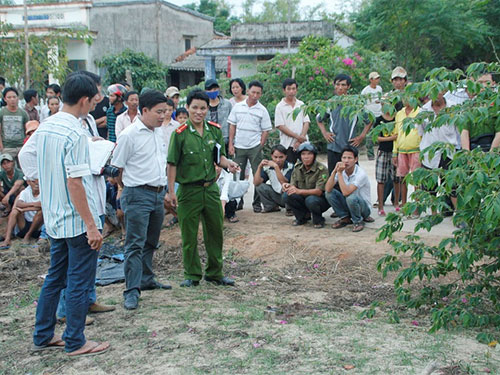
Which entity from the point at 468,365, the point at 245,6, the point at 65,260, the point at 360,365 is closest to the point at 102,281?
the point at 65,260

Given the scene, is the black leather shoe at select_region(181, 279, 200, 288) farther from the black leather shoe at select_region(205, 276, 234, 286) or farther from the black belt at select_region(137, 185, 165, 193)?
the black belt at select_region(137, 185, 165, 193)

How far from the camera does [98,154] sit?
16.6 feet

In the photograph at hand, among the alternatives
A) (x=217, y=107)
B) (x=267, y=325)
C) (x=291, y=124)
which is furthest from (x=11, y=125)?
(x=267, y=325)

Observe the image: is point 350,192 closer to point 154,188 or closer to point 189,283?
point 189,283

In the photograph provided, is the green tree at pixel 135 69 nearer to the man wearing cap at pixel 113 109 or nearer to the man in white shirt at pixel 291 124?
the man wearing cap at pixel 113 109

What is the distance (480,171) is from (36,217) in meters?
6.47

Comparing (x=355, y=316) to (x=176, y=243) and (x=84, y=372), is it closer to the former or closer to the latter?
(x=84, y=372)

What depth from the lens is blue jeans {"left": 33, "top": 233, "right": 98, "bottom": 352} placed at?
3.97m

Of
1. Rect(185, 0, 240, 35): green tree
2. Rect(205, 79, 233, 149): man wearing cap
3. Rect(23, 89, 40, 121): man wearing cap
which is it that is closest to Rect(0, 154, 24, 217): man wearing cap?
Rect(23, 89, 40, 121): man wearing cap

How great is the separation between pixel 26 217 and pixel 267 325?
5.27 m

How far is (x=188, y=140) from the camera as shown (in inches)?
218

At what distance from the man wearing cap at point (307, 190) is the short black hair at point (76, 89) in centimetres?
415

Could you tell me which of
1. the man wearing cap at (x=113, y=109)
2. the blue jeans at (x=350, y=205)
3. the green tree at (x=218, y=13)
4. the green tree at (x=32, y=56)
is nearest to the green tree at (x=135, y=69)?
the green tree at (x=32, y=56)

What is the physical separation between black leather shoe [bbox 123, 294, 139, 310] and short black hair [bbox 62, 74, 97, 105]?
6.33 feet
